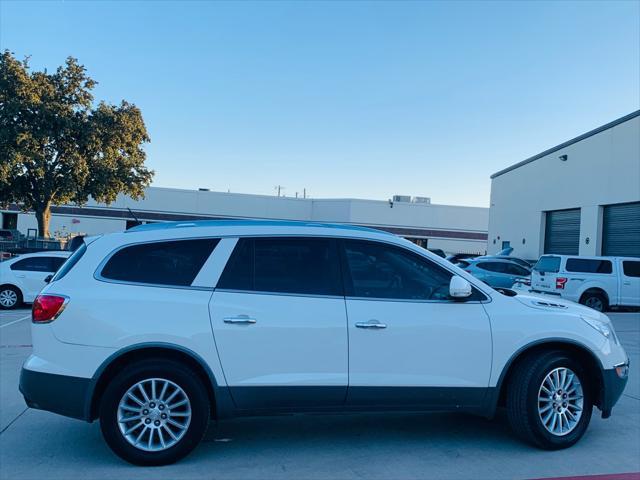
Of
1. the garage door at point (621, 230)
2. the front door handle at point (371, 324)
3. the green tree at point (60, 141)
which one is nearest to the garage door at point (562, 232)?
the garage door at point (621, 230)

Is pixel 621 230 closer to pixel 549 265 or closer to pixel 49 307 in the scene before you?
pixel 549 265

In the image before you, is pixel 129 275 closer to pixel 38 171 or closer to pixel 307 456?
pixel 307 456

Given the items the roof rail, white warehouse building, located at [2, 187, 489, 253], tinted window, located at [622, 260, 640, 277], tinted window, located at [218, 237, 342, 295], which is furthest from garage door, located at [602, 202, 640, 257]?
white warehouse building, located at [2, 187, 489, 253]

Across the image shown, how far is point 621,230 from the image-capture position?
80.1 feet

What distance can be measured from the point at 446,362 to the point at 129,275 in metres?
2.69

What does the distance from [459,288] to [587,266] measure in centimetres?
1399

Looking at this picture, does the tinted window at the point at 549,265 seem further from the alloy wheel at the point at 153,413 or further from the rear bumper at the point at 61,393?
the rear bumper at the point at 61,393

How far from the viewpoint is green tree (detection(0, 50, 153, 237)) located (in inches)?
1090

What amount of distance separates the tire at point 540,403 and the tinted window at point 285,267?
1.76 meters

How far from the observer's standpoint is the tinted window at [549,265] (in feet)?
56.2

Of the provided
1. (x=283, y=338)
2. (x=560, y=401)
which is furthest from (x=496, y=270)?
(x=283, y=338)

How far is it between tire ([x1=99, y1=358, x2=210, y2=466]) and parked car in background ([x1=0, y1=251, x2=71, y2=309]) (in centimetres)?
1190

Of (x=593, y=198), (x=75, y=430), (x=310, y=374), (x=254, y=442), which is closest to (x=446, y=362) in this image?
(x=310, y=374)

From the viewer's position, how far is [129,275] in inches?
Result: 187
